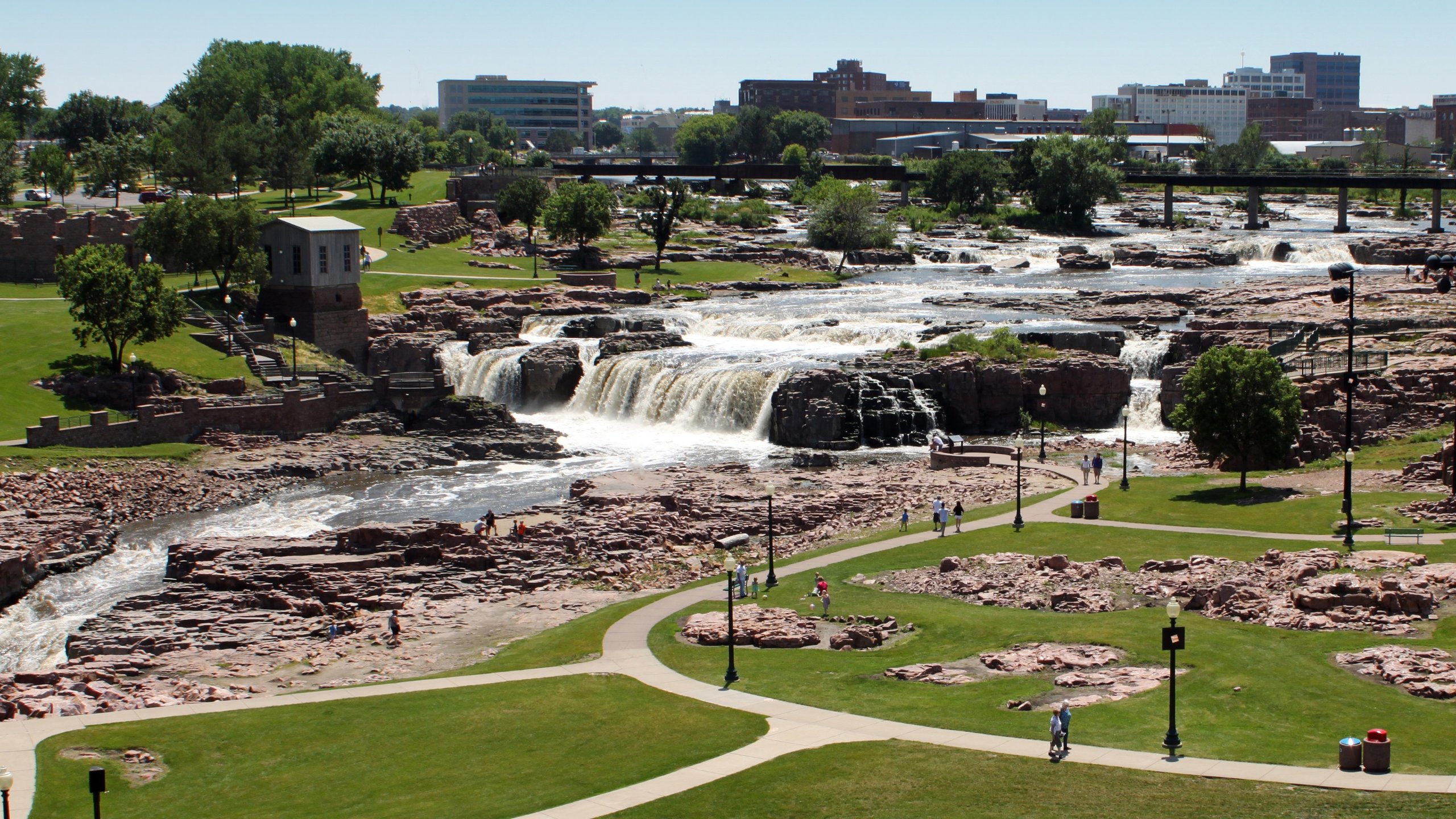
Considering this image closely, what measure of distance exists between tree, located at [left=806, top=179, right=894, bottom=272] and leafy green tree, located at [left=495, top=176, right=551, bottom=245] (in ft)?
75.2

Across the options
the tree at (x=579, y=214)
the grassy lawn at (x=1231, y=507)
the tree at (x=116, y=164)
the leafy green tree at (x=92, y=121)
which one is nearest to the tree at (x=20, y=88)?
the leafy green tree at (x=92, y=121)

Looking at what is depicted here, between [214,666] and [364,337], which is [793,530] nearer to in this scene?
[214,666]

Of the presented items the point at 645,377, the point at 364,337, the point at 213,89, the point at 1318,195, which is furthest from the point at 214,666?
the point at 1318,195

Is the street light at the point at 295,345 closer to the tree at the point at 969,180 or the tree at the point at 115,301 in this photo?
the tree at the point at 115,301

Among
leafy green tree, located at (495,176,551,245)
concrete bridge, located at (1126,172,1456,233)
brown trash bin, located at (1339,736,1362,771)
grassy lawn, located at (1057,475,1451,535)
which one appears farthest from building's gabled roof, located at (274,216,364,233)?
concrete bridge, located at (1126,172,1456,233)

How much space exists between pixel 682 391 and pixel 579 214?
131 feet

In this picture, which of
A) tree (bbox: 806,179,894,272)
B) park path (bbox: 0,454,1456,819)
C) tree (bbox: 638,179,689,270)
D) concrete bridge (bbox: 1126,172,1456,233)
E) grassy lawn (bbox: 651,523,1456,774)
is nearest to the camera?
park path (bbox: 0,454,1456,819)

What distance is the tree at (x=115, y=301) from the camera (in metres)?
71.7

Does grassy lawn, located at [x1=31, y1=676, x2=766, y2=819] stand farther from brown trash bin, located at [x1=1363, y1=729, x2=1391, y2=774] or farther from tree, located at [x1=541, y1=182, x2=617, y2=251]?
tree, located at [x1=541, y1=182, x2=617, y2=251]

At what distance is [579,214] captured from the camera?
115688 millimetres

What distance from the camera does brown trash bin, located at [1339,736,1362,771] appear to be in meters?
26.4

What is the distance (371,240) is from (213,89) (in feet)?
197

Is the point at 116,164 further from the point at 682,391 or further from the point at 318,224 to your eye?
the point at 682,391

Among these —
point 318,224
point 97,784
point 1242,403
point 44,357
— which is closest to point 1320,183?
point 318,224
